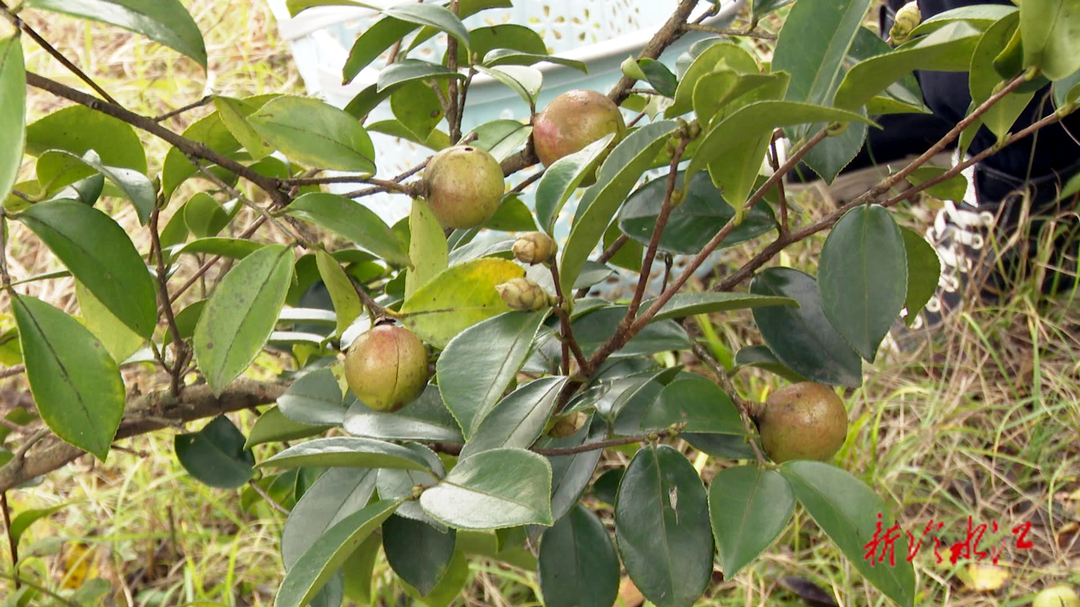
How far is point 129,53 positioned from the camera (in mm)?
2480

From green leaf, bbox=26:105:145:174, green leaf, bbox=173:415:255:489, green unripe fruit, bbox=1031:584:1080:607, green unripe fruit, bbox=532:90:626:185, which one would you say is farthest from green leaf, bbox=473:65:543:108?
green unripe fruit, bbox=1031:584:1080:607

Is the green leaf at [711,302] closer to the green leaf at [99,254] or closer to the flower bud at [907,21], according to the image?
the flower bud at [907,21]

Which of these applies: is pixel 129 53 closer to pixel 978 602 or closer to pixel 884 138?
pixel 884 138

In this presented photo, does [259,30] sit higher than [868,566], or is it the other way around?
[868,566]

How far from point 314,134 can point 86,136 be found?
20 cm

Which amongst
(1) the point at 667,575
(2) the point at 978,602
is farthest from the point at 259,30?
(1) the point at 667,575

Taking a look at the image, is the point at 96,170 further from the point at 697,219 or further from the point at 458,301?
the point at 697,219

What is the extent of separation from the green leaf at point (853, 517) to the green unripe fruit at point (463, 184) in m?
0.24

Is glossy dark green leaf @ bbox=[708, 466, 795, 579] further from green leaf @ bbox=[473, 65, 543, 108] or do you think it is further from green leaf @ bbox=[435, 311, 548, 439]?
green leaf @ bbox=[473, 65, 543, 108]

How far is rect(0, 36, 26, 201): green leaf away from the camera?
43cm

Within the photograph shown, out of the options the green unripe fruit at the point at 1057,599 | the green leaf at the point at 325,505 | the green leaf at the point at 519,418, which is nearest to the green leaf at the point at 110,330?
the green leaf at the point at 325,505

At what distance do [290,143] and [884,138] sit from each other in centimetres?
148

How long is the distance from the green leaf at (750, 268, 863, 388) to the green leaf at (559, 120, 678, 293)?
7.2 inches

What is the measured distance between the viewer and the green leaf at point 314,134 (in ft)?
2.02
